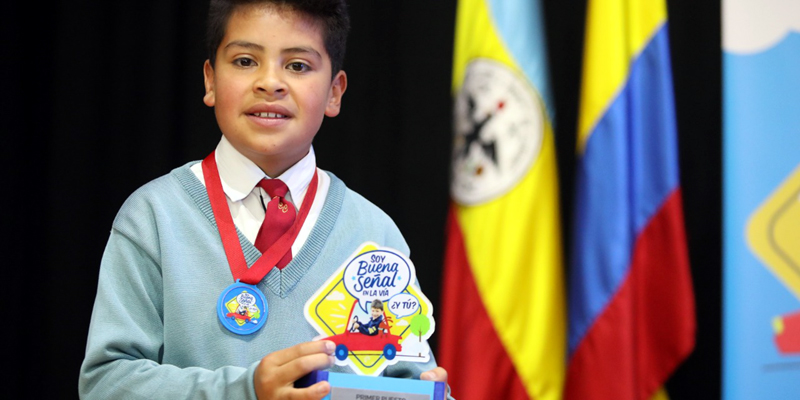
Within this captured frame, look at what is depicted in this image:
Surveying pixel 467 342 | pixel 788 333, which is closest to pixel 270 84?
pixel 467 342

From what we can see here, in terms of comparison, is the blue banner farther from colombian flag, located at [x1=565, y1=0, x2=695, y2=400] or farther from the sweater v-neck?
the sweater v-neck

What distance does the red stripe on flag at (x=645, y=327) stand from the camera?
193cm

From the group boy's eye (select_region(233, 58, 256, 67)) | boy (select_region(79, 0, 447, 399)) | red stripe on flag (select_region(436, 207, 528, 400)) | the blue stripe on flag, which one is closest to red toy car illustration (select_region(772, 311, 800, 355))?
the blue stripe on flag

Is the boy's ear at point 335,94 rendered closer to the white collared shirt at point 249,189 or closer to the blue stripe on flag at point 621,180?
the white collared shirt at point 249,189

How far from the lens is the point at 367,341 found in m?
1.04

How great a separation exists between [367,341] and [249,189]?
328mm

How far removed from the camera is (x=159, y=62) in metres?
2.02

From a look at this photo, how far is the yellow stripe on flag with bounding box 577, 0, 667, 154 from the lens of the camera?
199 cm

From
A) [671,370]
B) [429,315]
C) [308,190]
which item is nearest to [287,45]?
[308,190]

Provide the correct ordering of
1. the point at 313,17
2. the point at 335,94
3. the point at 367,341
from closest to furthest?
the point at 367,341, the point at 313,17, the point at 335,94

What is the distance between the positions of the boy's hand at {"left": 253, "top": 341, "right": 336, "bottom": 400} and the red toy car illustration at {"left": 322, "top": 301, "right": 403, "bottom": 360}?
0.21 feet

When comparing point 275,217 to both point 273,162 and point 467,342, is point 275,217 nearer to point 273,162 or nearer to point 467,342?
point 273,162

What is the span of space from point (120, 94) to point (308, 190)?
104 cm

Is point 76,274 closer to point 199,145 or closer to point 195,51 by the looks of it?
point 199,145
